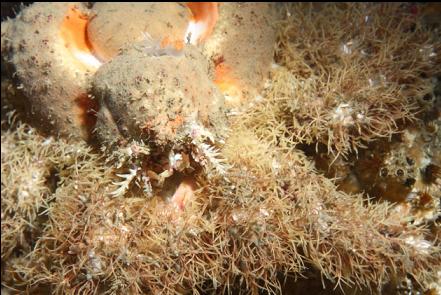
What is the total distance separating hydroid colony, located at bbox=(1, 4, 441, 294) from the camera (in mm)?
2270

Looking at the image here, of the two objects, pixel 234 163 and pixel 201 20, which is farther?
pixel 201 20

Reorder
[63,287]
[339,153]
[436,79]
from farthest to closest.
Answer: [436,79], [339,153], [63,287]

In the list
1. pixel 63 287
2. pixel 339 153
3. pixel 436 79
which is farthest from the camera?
pixel 436 79

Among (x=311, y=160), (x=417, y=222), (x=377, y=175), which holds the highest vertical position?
(x=311, y=160)

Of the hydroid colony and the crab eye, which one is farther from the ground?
the crab eye

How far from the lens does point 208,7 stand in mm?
2846

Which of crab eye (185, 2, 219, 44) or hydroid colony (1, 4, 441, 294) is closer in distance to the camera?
hydroid colony (1, 4, 441, 294)

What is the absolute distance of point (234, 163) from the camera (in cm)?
240

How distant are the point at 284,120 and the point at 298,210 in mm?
600

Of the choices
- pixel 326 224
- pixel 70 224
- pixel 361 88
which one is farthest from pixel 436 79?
pixel 70 224

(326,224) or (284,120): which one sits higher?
(284,120)

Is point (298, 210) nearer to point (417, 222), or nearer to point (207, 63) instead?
point (417, 222)

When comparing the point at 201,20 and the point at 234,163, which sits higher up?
the point at 201,20

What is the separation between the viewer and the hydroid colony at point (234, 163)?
2270 mm
